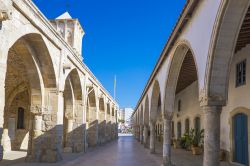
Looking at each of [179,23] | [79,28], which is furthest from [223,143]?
[79,28]

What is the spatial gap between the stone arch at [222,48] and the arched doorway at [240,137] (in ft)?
17.2

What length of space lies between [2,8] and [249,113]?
8804mm

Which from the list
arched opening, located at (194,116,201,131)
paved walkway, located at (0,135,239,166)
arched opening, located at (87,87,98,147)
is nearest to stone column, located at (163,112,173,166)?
paved walkway, located at (0,135,239,166)

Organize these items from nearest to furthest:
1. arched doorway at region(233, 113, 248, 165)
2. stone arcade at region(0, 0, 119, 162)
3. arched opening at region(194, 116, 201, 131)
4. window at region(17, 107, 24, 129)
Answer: stone arcade at region(0, 0, 119, 162) < arched doorway at region(233, 113, 248, 165) < arched opening at region(194, 116, 201, 131) < window at region(17, 107, 24, 129)

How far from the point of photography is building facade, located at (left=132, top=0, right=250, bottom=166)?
5844mm

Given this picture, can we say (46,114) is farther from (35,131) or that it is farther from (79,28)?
(79,28)

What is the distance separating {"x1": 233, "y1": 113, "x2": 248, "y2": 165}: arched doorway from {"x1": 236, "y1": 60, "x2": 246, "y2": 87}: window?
1.27m

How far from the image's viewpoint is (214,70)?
6.19 meters

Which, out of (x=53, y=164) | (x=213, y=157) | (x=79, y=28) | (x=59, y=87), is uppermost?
(x=79, y=28)

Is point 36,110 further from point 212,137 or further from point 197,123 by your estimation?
point 197,123

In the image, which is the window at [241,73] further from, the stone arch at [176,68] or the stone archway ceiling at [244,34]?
the stone arch at [176,68]

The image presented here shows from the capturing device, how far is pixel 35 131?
11875mm

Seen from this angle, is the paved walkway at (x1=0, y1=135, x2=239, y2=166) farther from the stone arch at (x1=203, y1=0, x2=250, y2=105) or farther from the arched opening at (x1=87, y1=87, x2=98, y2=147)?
the stone arch at (x1=203, y1=0, x2=250, y2=105)

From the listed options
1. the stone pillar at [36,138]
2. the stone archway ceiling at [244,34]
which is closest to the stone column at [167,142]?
the stone archway ceiling at [244,34]
